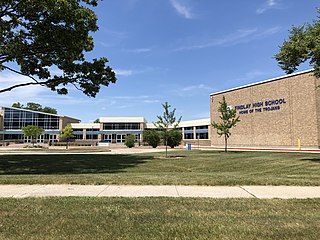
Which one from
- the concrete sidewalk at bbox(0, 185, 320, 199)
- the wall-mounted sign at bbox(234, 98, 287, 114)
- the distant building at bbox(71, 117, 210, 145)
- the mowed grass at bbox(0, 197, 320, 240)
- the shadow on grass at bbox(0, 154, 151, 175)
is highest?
the wall-mounted sign at bbox(234, 98, 287, 114)

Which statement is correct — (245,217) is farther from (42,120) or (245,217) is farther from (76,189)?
(42,120)

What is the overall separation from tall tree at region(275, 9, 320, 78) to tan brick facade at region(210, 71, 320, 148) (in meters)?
17.6

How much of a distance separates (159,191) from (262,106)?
123ft

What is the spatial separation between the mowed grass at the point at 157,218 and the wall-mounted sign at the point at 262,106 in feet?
116

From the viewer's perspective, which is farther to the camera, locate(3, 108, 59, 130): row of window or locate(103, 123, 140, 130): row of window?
locate(103, 123, 140, 130): row of window

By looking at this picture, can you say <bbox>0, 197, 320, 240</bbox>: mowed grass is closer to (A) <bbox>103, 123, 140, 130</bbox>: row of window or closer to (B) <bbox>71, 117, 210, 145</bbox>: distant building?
(B) <bbox>71, 117, 210, 145</bbox>: distant building

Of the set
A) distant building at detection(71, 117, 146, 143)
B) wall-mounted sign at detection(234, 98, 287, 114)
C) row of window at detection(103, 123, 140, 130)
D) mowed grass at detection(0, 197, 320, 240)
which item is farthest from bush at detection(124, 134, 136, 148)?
mowed grass at detection(0, 197, 320, 240)

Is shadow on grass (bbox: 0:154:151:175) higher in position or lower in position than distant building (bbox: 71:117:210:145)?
lower

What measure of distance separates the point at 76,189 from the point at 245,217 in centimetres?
512

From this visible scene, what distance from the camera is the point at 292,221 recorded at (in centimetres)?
475

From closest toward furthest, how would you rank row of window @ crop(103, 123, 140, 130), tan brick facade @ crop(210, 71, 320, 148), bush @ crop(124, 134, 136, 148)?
tan brick facade @ crop(210, 71, 320, 148), bush @ crop(124, 134, 136, 148), row of window @ crop(103, 123, 140, 130)

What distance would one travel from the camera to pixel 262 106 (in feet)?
137

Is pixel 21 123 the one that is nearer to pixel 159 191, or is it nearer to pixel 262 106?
pixel 262 106

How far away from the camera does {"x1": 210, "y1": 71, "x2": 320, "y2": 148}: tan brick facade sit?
3456cm
